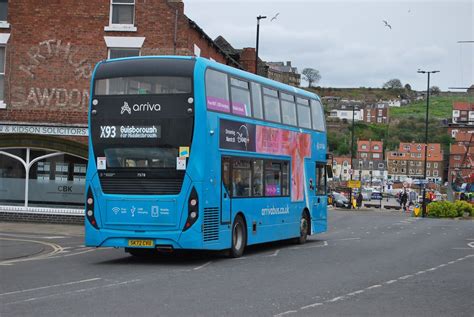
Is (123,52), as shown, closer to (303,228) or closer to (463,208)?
(303,228)

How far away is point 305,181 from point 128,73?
7.80m

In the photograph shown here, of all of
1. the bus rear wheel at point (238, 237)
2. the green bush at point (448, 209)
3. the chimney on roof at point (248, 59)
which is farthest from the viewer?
the green bush at point (448, 209)

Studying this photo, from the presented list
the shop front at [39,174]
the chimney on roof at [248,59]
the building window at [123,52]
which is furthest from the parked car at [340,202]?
the shop front at [39,174]

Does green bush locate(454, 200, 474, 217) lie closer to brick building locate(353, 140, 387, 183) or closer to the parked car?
the parked car

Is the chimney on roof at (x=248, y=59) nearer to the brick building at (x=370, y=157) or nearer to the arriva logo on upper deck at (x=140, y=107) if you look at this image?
the arriva logo on upper deck at (x=140, y=107)

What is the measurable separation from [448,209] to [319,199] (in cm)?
2697

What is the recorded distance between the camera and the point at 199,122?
1545cm

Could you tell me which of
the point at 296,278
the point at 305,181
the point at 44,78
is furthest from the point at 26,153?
the point at 296,278

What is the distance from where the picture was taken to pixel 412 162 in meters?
164

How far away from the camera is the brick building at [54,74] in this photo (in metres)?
27.7

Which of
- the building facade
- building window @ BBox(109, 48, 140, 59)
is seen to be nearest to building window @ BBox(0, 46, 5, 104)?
building window @ BBox(109, 48, 140, 59)

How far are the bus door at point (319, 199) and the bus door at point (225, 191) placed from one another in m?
6.72

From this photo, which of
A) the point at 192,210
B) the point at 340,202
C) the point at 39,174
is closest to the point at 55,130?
the point at 39,174

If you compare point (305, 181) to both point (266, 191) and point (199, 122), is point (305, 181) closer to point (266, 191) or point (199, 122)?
point (266, 191)
